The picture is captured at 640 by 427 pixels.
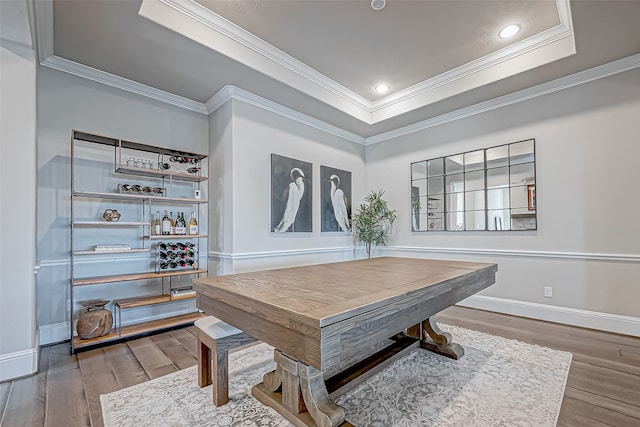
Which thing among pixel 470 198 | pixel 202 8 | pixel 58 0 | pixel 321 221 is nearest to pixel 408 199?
pixel 470 198

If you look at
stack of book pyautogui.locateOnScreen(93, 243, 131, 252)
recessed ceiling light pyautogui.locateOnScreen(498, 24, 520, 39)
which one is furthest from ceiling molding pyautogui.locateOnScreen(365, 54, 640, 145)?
stack of book pyautogui.locateOnScreen(93, 243, 131, 252)

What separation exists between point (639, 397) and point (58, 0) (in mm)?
4804

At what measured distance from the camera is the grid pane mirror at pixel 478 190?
11.6 ft

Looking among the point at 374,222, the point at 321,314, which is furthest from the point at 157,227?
the point at 374,222

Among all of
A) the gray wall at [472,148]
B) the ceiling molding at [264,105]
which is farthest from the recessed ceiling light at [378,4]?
the gray wall at [472,148]

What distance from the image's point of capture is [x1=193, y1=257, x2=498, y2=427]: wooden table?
3.53ft

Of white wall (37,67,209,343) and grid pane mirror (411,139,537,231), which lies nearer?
white wall (37,67,209,343)

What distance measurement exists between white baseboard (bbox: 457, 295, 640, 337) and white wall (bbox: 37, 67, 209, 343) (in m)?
4.16

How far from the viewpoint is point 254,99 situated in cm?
365

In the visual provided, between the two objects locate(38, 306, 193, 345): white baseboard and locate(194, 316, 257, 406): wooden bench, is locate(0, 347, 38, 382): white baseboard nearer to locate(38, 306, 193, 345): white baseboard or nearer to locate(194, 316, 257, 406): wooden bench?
locate(38, 306, 193, 345): white baseboard

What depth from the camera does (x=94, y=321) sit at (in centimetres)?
271

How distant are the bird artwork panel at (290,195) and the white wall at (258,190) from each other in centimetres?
7

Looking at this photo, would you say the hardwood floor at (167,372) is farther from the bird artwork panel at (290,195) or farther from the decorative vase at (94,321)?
the bird artwork panel at (290,195)

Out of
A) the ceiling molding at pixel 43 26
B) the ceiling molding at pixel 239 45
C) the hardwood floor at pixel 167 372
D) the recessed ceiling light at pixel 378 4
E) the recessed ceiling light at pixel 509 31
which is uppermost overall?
the recessed ceiling light at pixel 378 4
